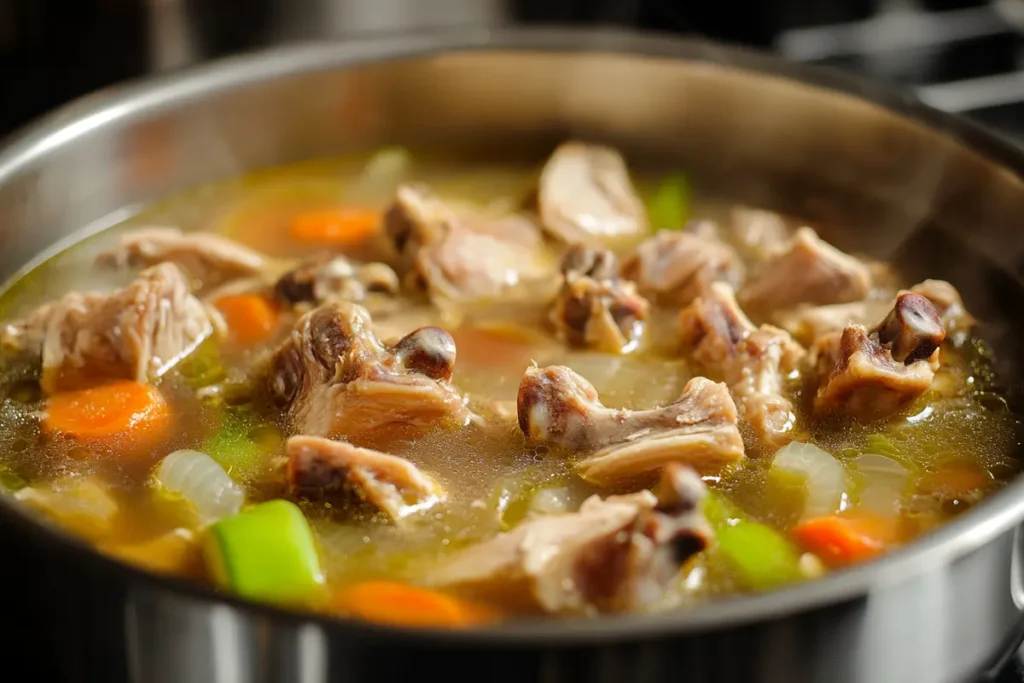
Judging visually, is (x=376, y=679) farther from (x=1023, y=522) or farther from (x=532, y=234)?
(x=532, y=234)

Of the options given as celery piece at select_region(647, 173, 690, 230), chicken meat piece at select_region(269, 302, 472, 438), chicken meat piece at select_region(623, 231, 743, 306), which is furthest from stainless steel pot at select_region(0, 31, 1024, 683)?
chicken meat piece at select_region(269, 302, 472, 438)

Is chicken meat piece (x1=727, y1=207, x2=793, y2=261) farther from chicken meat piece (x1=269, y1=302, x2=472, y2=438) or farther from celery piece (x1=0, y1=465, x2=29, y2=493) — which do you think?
celery piece (x1=0, y1=465, x2=29, y2=493)

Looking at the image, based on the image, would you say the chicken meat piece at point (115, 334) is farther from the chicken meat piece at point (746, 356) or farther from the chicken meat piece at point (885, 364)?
the chicken meat piece at point (885, 364)

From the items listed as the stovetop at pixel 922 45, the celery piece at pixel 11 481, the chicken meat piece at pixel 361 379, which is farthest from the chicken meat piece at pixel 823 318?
the celery piece at pixel 11 481

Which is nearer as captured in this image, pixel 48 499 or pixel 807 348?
pixel 48 499

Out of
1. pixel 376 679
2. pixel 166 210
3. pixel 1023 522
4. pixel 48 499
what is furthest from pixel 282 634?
pixel 166 210

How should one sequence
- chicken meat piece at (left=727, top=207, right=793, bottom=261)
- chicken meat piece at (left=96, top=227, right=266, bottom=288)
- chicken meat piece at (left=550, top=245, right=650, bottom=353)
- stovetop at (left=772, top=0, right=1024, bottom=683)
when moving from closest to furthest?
chicken meat piece at (left=550, top=245, right=650, bottom=353) → chicken meat piece at (left=96, top=227, right=266, bottom=288) → chicken meat piece at (left=727, top=207, right=793, bottom=261) → stovetop at (left=772, top=0, right=1024, bottom=683)

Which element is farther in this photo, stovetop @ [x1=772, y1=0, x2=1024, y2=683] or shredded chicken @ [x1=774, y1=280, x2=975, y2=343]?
stovetop @ [x1=772, y1=0, x2=1024, y2=683]
